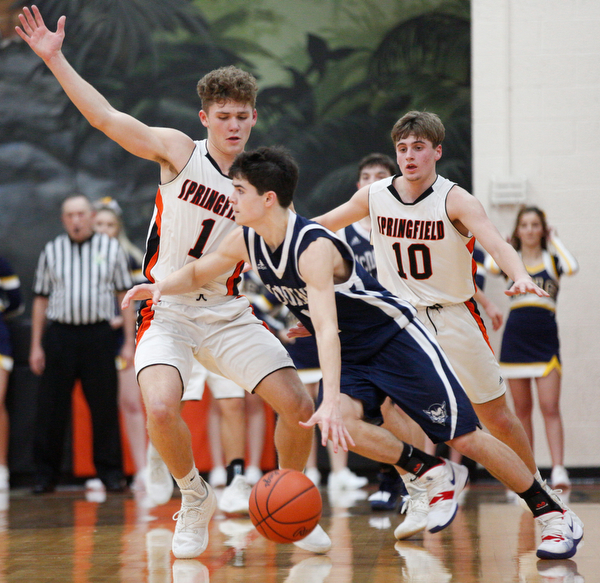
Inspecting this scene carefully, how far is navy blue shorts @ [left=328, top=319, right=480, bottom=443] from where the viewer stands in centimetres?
334

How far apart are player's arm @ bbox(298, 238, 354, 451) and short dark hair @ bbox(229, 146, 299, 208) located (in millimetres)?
276

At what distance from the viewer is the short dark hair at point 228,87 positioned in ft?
11.9

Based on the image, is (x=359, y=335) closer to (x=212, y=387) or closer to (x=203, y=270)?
(x=203, y=270)

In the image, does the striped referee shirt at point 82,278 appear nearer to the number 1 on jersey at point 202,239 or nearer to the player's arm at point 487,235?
the number 1 on jersey at point 202,239

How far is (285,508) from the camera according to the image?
3070mm

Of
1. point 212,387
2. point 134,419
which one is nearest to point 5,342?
point 134,419

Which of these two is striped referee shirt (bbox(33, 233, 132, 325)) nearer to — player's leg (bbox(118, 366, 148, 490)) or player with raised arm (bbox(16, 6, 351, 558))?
player's leg (bbox(118, 366, 148, 490))

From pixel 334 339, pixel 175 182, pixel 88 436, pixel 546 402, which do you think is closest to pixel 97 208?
pixel 88 436

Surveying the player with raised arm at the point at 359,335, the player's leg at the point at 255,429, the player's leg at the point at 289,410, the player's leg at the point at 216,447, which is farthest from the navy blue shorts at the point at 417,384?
the player's leg at the point at 216,447

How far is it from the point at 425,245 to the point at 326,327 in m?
1.13

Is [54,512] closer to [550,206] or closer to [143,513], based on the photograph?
[143,513]

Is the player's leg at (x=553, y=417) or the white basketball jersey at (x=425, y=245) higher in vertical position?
the white basketball jersey at (x=425, y=245)

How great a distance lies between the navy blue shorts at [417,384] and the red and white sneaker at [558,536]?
509mm

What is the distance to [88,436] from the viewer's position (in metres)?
6.84
